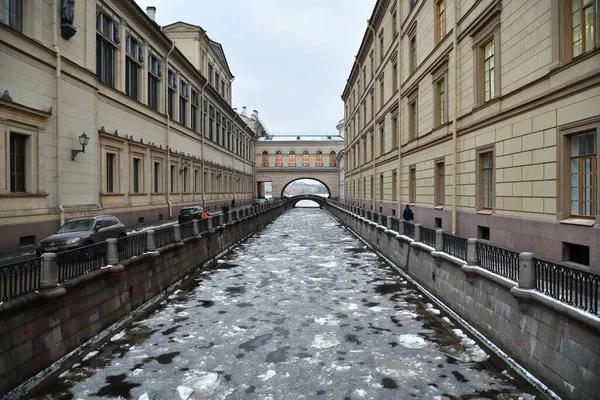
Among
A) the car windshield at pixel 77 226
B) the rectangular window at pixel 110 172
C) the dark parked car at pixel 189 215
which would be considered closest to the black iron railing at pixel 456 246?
the car windshield at pixel 77 226

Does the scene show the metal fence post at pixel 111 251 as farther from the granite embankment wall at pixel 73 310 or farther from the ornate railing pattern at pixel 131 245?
the ornate railing pattern at pixel 131 245

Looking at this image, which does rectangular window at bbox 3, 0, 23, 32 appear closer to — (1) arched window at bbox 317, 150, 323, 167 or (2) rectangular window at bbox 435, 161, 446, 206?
(2) rectangular window at bbox 435, 161, 446, 206

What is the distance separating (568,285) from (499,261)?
205 cm

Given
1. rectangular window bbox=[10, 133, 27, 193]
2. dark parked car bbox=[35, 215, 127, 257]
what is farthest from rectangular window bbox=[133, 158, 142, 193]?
dark parked car bbox=[35, 215, 127, 257]

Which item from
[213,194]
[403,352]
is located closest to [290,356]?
[403,352]

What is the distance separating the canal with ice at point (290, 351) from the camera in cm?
628

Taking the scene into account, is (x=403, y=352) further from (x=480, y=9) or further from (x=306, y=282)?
(x=480, y=9)

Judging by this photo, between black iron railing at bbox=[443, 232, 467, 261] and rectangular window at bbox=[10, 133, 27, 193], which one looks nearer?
black iron railing at bbox=[443, 232, 467, 261]

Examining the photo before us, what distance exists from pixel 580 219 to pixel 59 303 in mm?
10455

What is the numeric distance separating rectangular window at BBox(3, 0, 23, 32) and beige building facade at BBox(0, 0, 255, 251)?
0.11 ft

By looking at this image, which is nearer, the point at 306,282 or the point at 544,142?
the point at 544,142

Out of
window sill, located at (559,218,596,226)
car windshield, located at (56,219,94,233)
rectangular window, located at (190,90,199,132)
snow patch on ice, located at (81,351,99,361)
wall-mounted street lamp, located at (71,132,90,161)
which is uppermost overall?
rectangular window, located at (190,90,199,132)

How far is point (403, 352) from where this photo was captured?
25.3 ft

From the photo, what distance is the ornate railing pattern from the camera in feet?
34.2
